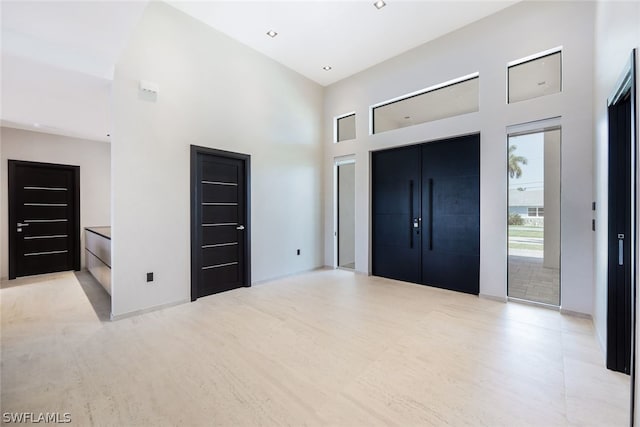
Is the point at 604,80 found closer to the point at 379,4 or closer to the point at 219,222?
the point at 379,4

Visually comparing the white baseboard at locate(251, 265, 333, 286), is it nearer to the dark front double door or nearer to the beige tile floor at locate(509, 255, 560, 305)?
the dark front double door

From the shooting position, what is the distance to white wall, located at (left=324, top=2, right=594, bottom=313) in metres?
3.21

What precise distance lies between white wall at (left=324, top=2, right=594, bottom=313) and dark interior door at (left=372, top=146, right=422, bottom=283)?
201 millimetres

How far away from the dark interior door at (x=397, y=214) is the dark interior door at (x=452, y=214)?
0.16 m

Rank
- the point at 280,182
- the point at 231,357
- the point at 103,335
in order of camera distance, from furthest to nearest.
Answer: the point at 280,182 → the point at 103,335 → the point at 231,357

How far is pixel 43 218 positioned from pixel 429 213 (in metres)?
A: 7.50

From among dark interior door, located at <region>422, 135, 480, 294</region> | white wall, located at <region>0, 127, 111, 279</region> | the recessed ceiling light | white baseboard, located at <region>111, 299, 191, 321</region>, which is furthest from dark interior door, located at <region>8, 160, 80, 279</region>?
dark interior door, located at <region>422, 135, 480, 294</region>

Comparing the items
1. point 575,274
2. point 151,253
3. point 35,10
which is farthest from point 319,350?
point 35,10

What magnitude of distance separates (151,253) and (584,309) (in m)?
5.29

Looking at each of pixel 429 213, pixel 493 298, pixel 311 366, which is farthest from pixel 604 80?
pixel 311 366

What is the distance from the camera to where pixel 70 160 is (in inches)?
227

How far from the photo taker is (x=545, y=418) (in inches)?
65.7

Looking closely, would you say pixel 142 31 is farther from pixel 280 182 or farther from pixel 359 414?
pixel 359 414

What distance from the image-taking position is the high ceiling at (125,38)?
7.55 feet
